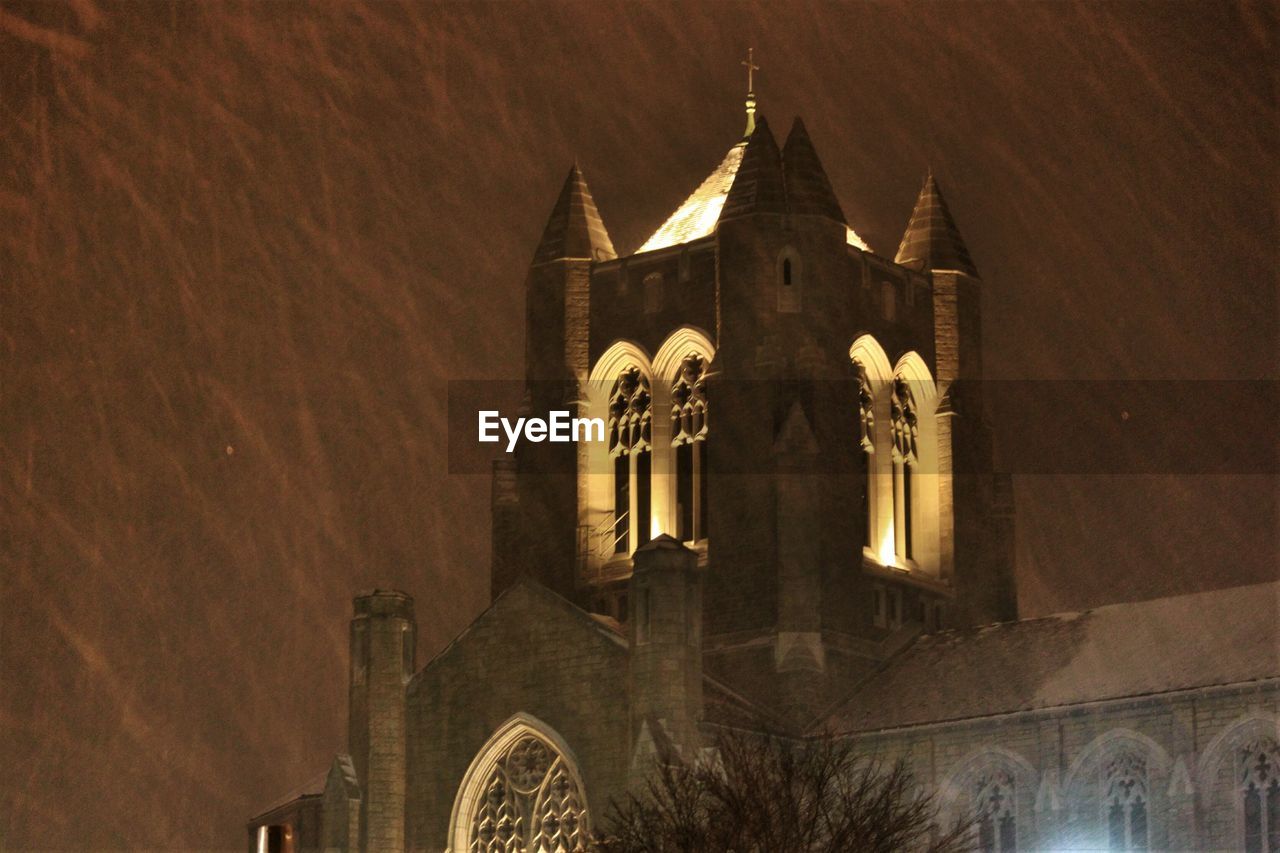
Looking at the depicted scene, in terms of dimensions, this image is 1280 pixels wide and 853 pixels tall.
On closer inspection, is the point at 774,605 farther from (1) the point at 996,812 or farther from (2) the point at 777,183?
(2) the point at 777,183

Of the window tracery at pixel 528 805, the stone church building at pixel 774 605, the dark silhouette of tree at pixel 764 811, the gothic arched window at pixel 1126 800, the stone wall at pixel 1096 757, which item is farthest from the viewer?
the window tracery at pixel 528 805

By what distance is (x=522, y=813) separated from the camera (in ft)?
173

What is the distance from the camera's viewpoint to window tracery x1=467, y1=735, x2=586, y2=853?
52.0 m

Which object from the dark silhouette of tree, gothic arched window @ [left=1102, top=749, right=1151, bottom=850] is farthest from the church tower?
gothic arched window @ [left=1102, top=749, right=1151, bottom=850]

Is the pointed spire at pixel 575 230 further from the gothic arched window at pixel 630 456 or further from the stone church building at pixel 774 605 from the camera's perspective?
the gothic arched window at pixel 630 456

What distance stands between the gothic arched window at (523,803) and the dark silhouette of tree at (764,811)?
217 cm

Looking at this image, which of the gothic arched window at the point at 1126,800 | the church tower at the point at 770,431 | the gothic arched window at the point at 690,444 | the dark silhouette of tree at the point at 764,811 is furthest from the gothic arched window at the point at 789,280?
the gothic arched window at the point at 1126,800

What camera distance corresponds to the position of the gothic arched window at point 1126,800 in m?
48.5

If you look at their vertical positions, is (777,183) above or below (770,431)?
above

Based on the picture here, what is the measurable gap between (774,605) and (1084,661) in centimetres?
869

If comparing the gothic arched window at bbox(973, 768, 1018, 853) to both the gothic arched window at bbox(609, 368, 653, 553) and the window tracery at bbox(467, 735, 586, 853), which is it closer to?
the window tracery at bbox(467, 735, 586, 853)

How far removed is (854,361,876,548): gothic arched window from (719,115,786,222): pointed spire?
4848mm

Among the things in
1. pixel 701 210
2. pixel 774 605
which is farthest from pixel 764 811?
pixel 701 210

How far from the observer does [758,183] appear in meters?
61.2
